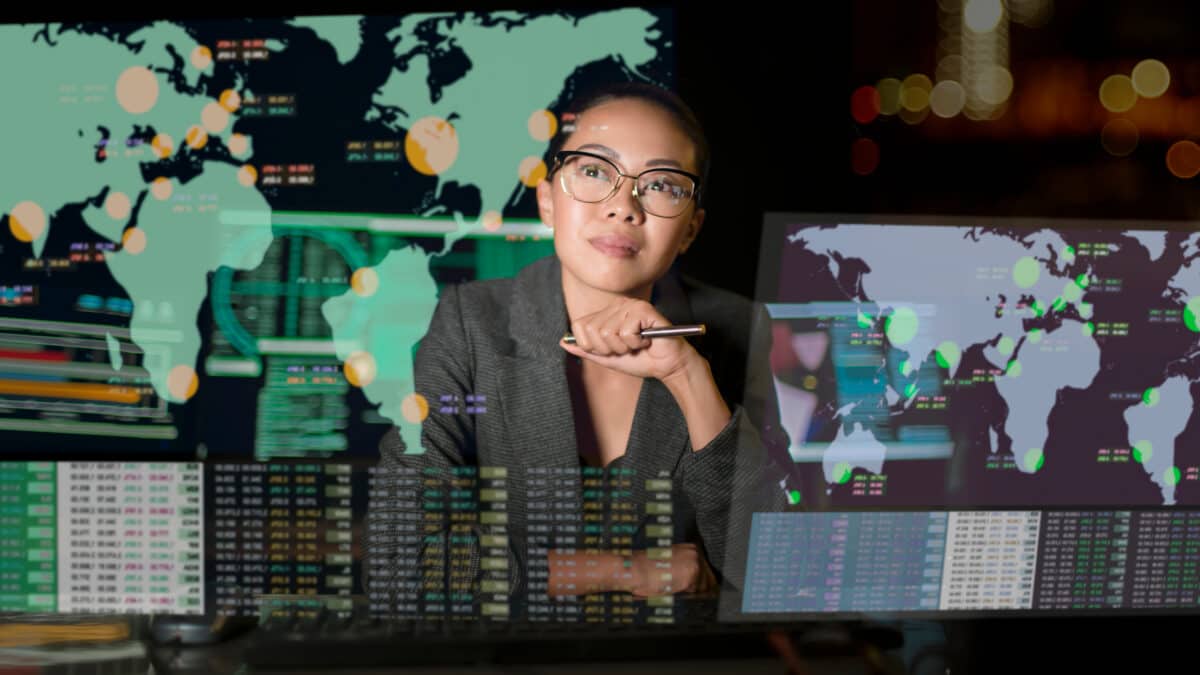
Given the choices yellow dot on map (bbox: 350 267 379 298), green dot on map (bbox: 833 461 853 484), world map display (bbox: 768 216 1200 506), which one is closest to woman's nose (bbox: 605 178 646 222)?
world map display (bbox: 768 216 1200 506)

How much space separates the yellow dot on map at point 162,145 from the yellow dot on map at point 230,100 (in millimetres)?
86

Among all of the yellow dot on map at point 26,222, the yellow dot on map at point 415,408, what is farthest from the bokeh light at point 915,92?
the yellow dot on map at point 26,222

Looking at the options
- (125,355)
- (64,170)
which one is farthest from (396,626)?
(64,170)

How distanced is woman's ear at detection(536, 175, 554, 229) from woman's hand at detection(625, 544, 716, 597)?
0.47 meters

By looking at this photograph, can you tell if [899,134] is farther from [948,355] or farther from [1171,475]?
[1171,475]

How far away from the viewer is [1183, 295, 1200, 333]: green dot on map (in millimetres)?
1103

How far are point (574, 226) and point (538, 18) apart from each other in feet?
0.93

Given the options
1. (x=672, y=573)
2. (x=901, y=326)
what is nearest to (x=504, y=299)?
(x=672, y=573)

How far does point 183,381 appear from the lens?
107 cm

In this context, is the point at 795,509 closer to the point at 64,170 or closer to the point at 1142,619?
the point at 1142,619

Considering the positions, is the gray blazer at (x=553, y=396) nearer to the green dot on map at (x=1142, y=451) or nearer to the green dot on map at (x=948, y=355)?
the green dot on map at (x=948, y=355)

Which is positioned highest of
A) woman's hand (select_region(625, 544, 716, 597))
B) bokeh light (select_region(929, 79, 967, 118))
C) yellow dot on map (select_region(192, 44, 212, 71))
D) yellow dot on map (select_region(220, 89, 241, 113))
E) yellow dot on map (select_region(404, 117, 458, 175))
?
yellow dot on map (select_region(192, 44, 212, 71))

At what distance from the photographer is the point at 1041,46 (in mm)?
1120

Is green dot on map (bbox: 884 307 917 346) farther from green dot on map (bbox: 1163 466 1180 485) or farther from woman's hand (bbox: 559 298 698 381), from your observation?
green dot on map (bbox: 1163 466 1180 485)
